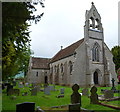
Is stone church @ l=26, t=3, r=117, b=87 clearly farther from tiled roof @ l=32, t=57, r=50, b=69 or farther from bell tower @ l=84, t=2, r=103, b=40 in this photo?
tiled roof @ l=32, t=57, r=50, b=69

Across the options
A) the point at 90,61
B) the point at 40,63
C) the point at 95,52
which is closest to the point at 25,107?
the point at 90,61

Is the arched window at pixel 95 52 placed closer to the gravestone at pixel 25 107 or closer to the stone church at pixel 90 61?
the stone church at pixel 90 61

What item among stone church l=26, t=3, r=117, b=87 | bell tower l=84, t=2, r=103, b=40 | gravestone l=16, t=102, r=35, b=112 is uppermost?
bell tower l=84, t=2, r=103, b=40

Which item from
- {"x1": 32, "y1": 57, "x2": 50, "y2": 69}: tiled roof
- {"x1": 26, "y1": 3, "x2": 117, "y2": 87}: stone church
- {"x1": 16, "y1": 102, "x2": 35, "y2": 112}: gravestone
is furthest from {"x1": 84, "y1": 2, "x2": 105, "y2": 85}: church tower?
{"x1": 16, "y1": 102, "x2": 35, "y2": 112}: gravestone

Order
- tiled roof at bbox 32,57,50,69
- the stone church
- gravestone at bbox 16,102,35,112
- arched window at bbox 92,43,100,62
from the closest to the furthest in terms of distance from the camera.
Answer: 1. gravestone at bbox 16,102,35,112
2. the stone church
3. arched window at bbox 92,43,100,62
4. tiled roof at bbox 32,57,50,69

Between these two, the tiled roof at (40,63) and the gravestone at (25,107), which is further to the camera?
the tiled roof at (40,63)

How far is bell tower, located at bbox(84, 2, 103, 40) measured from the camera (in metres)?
29.6

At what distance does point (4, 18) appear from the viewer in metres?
7.67

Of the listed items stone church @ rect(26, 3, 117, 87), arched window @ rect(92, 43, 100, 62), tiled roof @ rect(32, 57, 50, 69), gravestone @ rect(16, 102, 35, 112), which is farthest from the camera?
tiled roof @ rect(32, 57, 50, 69)

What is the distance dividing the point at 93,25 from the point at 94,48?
5283 millimetres

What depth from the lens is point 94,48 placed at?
30.2 m

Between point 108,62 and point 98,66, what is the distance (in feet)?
8.56

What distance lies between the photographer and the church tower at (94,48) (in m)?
28.6

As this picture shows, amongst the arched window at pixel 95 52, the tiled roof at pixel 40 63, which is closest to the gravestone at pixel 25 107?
the arched window at pixel 95 52
